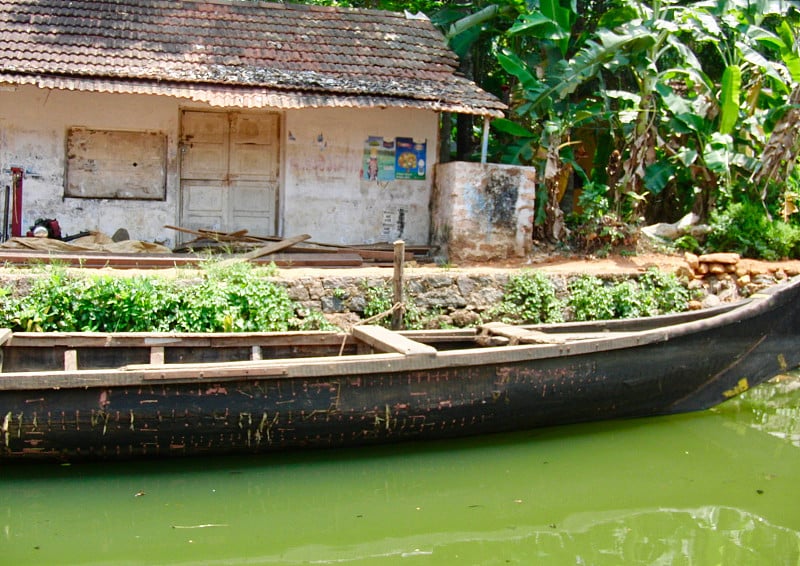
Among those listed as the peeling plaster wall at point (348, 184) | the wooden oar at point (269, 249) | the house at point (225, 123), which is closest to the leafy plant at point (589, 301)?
the house at point (225, 123)

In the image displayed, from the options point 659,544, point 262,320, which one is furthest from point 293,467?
point 659,544

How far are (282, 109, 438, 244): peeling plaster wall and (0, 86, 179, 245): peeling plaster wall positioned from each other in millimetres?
1606

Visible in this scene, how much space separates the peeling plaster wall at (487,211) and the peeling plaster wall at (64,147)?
3681mm

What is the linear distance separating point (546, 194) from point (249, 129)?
13.6ft

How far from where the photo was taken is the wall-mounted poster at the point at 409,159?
472 inches

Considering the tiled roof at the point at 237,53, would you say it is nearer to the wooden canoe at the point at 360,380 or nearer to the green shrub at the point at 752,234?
the green shrub at the point at 752,234

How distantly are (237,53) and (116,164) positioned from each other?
2158mm

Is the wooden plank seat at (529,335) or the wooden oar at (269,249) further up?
the wooden oar at (269,249)

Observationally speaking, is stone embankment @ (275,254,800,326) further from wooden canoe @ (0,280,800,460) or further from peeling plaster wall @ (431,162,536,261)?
wooden canoe @ (0,280,800,460)

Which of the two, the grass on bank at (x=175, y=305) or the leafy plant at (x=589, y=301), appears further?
the leafy plant at (x=589, y=301)

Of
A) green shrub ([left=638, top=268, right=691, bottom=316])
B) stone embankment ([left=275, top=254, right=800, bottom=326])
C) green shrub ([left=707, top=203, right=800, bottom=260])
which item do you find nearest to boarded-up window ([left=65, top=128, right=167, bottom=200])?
stone embankment ([left=275, top=254, right=800, bottom=326])

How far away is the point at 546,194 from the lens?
11883mm

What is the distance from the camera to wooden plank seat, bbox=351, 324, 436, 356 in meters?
6.92

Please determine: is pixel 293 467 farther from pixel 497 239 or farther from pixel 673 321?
pixel 497 239
